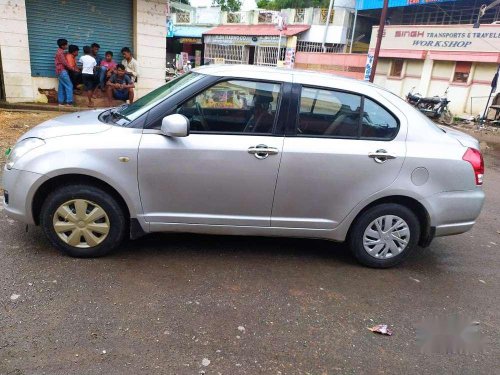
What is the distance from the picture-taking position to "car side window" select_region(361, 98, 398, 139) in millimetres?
3752

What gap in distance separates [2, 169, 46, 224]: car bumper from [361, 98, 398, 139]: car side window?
2756mm

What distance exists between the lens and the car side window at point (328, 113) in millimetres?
3674

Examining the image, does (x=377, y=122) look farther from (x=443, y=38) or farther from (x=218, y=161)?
(x=443, y=38)

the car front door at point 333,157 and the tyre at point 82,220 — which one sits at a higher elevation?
the car front door at point 333,157

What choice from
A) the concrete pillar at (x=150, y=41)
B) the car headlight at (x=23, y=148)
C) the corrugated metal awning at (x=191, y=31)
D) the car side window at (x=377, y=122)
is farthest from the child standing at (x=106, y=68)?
the corrugated metal awning at (x=191, y=31)

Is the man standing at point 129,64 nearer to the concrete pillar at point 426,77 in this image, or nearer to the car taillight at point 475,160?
the car taillight at point 475,160

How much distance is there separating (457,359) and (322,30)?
1194 inches

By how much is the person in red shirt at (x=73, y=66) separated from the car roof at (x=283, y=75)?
7954 millimetres

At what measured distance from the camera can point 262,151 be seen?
354 cm

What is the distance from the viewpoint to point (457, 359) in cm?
286

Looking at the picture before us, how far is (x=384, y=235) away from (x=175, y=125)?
2.11 meters

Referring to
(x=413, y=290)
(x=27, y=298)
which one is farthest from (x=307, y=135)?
A: (x=27, y=298)

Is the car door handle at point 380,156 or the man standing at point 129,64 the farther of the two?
the man standing at point 129,64

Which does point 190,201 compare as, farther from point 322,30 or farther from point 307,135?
point 322,30
